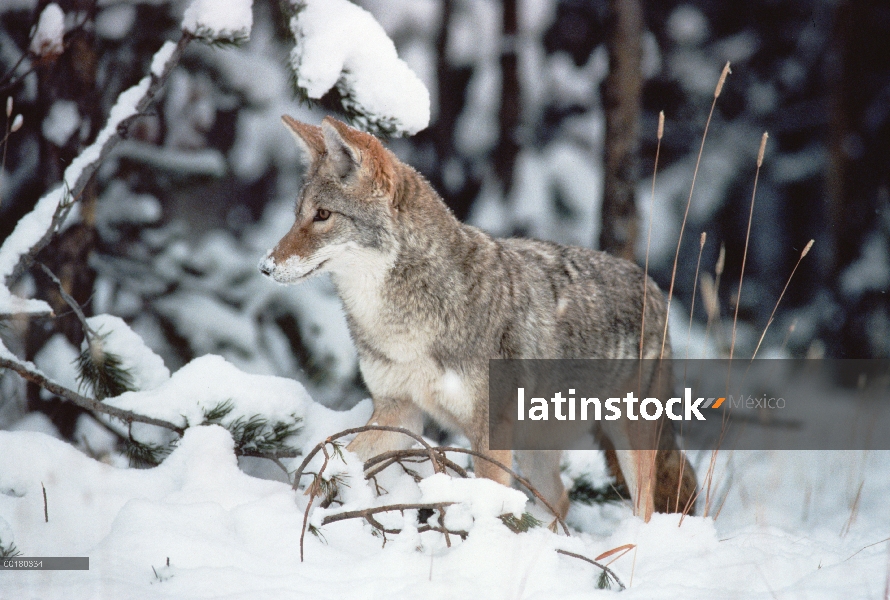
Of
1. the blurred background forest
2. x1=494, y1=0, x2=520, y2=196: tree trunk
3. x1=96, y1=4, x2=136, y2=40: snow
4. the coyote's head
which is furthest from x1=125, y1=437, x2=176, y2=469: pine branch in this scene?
x1=494, y1=0, x2=520, y2=196: tree trunk

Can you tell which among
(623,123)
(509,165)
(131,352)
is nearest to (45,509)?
(131,352)

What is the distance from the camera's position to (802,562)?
2.77 meters

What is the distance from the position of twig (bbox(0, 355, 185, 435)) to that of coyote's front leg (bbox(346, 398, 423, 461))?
78 cm

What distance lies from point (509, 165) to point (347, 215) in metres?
4.03

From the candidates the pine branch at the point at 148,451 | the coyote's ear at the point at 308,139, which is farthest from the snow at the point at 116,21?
the pine branch at the point at 148,451

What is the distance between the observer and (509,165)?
691cm

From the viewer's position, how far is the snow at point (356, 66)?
3156 mm

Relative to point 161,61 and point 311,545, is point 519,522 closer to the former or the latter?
point 311,545

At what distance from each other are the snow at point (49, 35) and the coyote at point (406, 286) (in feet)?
3.95

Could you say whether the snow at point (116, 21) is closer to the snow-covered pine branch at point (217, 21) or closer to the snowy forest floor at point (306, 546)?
the snow-covered pine branch at point (217, 21)

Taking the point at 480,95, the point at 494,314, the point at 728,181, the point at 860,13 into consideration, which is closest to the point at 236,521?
the point at 494,314

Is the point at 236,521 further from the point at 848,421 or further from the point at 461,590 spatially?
the point at 848,421

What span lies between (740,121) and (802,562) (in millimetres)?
5678

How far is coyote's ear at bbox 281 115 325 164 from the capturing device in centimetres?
331
